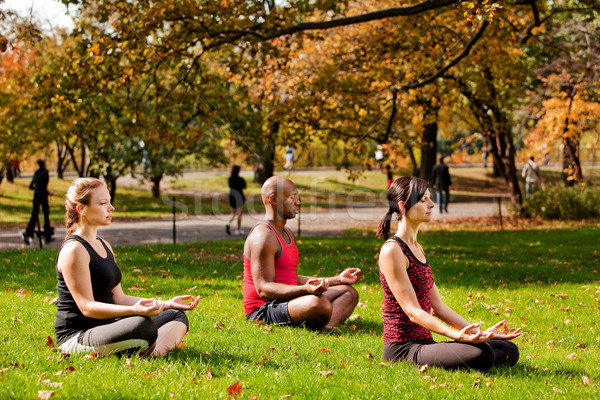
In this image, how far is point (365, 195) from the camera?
3278 centimetres

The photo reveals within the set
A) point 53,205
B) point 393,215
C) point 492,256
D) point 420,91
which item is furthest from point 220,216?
point 393,215

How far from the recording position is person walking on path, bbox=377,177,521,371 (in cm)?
448

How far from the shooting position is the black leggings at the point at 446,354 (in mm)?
4547

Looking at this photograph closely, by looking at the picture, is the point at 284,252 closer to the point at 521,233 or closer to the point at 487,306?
the point at 487,306

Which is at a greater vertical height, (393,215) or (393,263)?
(393,215)

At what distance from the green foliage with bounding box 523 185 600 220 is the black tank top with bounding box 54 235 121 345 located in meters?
17.9

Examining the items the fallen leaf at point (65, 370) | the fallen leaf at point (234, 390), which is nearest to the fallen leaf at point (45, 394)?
the fallen leaf at point (65, 370)

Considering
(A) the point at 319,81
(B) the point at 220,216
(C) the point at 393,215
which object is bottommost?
(B) the point at 220,216

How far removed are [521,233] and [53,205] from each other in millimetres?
18485

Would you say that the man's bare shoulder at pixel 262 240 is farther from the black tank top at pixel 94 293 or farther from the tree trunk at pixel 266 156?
the tree trunk at pixel 266 156

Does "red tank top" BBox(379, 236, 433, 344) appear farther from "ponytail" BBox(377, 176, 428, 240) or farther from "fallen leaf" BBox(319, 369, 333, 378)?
"fallen leaf" BBox(319, 369, 333, 378)

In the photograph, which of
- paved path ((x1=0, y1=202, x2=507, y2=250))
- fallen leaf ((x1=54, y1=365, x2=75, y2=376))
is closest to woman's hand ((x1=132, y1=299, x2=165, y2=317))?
fallen leaf ((x1=54, y1=365, x2=75, y2=376))

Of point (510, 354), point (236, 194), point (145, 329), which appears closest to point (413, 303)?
point (510, 354)

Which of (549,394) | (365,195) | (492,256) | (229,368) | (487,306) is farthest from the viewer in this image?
(365,195)
